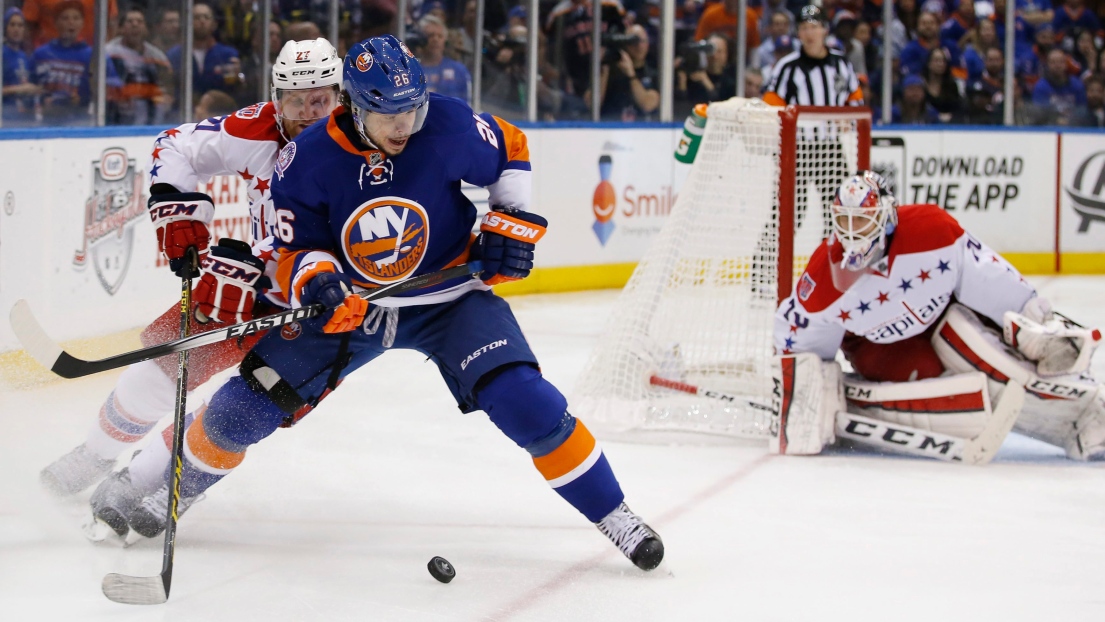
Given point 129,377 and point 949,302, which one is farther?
point 949,302

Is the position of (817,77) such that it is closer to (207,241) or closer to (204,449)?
(207,241)

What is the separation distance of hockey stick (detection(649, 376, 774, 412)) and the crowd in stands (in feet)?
7.87

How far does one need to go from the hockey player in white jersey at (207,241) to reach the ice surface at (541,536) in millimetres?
208

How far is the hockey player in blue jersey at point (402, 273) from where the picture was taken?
2314 millimetres

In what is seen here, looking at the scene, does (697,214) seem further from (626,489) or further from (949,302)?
(626,489)

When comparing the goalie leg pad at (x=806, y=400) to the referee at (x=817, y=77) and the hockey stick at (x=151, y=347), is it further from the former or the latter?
the referee at (x=817, y=77)

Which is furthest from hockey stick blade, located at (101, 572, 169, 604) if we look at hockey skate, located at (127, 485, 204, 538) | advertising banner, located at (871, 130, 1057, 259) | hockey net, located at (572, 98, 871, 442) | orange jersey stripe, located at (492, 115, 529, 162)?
advertising banner, located at (871, 130, 1057, 259)

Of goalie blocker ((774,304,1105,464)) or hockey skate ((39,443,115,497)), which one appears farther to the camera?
goalie blocker ((774,304,1105,464))

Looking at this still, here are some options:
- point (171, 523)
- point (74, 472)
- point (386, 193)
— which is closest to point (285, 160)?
point (386, 193)

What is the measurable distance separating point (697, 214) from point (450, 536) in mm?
1680

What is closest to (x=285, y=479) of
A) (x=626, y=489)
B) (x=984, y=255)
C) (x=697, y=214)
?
(x=626, y=489)

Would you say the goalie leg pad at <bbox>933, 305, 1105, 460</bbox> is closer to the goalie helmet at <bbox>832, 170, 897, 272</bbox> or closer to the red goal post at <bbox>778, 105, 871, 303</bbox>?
the goalie helmet at <bbox>832, 170, 897, 272</bbox>

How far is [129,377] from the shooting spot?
2693 millimetres

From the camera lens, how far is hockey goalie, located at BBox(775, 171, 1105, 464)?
327cm
